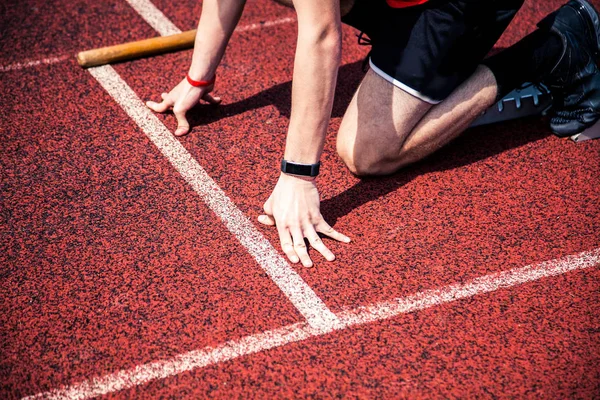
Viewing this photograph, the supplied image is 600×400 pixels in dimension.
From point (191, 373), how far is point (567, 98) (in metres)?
2.50

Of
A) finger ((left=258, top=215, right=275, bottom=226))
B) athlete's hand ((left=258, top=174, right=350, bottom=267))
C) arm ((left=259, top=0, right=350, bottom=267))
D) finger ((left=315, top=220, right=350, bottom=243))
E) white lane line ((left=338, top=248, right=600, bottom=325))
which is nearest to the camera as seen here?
arm ((left=259, top=0, right=350, bottom=267))

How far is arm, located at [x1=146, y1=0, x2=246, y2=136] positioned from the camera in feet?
9.80

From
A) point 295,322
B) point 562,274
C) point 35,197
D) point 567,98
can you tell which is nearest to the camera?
point 295,322

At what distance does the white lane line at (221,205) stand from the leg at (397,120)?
0.68 metres

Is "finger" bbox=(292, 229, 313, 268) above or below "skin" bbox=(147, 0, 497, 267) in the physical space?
below

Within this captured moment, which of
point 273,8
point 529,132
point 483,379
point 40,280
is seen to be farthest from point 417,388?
point 273,8

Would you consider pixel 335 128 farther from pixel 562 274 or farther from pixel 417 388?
pixel 417 388

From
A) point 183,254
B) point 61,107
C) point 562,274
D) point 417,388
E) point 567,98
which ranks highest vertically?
point 567,98

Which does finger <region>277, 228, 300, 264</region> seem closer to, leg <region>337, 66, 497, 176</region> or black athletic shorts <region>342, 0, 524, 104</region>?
leg <region>337, 66, 497, 176</region>

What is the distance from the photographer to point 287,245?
98.1 inches

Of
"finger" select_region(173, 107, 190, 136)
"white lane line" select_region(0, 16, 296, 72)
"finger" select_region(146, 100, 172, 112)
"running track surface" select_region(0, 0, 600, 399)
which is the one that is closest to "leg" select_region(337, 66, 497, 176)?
"running track surface" select_region(0, 0, 600, 399)

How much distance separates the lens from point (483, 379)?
2.11 meters

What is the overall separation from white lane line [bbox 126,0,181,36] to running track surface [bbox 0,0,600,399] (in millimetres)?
610

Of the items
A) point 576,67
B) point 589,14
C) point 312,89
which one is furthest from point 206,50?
point 589,14
